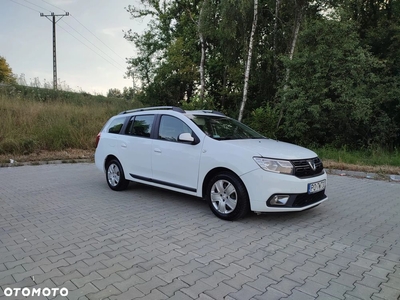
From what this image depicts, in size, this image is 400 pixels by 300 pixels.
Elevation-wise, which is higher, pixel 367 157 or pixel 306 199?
pixel 306 199

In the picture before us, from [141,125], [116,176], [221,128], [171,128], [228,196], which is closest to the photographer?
[228,196]

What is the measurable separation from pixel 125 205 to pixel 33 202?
1762 mm

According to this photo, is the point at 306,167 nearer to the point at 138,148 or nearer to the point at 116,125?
the point at 138,148

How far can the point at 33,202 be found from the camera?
18.5ft

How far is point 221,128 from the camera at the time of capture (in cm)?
529

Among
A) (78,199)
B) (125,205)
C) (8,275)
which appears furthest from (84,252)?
(78,199)

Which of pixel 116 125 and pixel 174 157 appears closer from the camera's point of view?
pixel 174 157

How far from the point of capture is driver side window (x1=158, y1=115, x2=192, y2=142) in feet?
17.1

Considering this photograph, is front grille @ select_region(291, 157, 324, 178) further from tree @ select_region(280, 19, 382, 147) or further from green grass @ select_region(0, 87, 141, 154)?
green grass @ select_region(0, 87, 141, 154)

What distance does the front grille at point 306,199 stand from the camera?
425cm

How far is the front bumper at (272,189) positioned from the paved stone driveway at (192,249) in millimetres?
321

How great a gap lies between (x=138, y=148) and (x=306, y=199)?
3137 mm

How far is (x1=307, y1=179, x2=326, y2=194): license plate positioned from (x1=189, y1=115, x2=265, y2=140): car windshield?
1.37 m

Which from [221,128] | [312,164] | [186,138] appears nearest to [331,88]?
[221,128]
